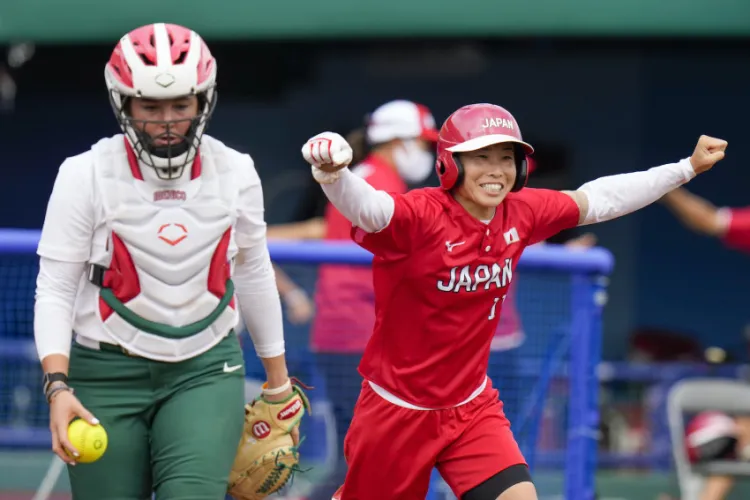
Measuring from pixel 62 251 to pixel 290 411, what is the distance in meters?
1.01

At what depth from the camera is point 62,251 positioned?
4215mm

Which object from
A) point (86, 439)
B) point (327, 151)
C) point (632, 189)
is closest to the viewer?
point (86, 439)

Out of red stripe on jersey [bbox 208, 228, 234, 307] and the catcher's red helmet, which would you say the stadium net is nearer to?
the catcher's red helmet

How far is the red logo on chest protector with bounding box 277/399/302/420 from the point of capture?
4.73 metres

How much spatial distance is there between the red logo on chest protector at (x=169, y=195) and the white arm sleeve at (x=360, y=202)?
44 cm

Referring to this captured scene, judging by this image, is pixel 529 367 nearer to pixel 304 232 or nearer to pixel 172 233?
pixel 304 232

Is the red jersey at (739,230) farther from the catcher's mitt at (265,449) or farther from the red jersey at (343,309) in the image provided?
the catcher's mitt at (265,449)

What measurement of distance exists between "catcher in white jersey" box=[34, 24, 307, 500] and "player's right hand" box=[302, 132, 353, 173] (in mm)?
381

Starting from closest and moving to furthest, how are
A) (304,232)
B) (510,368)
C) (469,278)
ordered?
(469,278), (510,368), (304,232)

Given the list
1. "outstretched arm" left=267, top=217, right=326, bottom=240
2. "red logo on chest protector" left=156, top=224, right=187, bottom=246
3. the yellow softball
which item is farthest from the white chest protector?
"outstretched arm" left=267, top=217, right=326, bottom=240

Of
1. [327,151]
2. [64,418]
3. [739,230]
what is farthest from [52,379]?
[739,230]

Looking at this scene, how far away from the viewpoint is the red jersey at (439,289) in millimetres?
4781

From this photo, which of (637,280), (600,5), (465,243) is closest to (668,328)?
(637,280)

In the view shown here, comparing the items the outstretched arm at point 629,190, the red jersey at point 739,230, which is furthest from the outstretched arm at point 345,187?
the red jersey at point 739,230
